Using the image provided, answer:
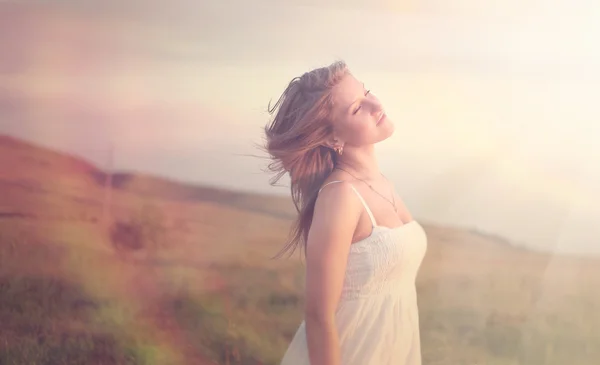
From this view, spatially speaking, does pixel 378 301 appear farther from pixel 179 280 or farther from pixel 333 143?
pixel 179 280

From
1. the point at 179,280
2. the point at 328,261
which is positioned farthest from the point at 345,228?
the point at 179,280

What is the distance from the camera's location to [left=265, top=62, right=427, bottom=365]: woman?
1349mm

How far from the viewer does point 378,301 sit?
1.37 metres

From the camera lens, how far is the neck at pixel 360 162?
143 centimetres

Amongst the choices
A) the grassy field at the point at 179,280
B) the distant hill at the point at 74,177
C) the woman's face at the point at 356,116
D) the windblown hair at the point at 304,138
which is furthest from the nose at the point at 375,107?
the distant hill at the point at 74,177

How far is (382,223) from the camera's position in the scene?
4.54ft

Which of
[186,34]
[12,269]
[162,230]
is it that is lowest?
[12,269]

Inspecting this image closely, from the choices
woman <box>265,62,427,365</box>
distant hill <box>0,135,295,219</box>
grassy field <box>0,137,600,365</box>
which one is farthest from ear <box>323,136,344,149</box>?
distant hill <box>0,135,295,219</box>

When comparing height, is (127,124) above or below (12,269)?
above

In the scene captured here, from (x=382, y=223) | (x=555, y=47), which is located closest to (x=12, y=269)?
(x=382, y=223)

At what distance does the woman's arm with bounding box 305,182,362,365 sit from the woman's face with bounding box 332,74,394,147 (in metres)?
0.14

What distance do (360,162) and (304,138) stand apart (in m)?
0.17

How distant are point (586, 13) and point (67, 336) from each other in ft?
5.69

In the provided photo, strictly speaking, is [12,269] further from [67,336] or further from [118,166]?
[118,166]
